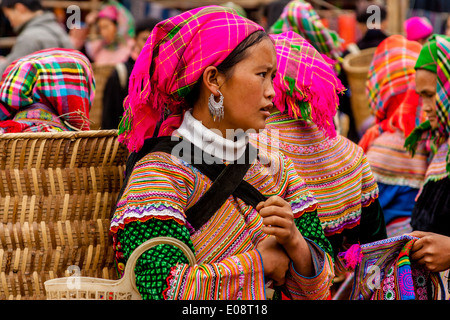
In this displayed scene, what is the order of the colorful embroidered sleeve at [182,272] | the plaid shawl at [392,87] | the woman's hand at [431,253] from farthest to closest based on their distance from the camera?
the plaid shawl at [392,87] → the woman's hand at [431,253] → the colorful embroidered sleeve at [182,272]

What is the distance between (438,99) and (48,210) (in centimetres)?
203

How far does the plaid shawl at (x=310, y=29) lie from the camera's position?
14.6ft

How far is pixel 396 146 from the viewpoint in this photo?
3951mm

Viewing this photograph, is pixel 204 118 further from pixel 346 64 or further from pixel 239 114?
pixel 346 64

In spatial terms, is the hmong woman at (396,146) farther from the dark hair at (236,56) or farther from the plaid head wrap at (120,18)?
the plaid head wrap at (120,18)

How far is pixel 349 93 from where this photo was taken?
19.2ft

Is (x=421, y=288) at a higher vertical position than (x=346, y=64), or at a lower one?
higher

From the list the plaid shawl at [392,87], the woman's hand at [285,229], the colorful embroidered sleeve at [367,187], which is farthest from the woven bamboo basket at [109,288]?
the plaid shawl at [392,87]

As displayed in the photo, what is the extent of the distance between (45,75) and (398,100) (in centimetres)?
229

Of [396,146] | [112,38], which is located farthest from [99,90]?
[396,146]

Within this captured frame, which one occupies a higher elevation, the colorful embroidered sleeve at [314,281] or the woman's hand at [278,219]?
the woman's hand at [278,219]

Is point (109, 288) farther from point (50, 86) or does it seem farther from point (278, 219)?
point (50, 86)

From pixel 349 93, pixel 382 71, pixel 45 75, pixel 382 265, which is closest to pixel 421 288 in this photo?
pixel 382 265

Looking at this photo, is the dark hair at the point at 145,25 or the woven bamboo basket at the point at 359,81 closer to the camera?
the woven bamboo basket at the point at 359,81
